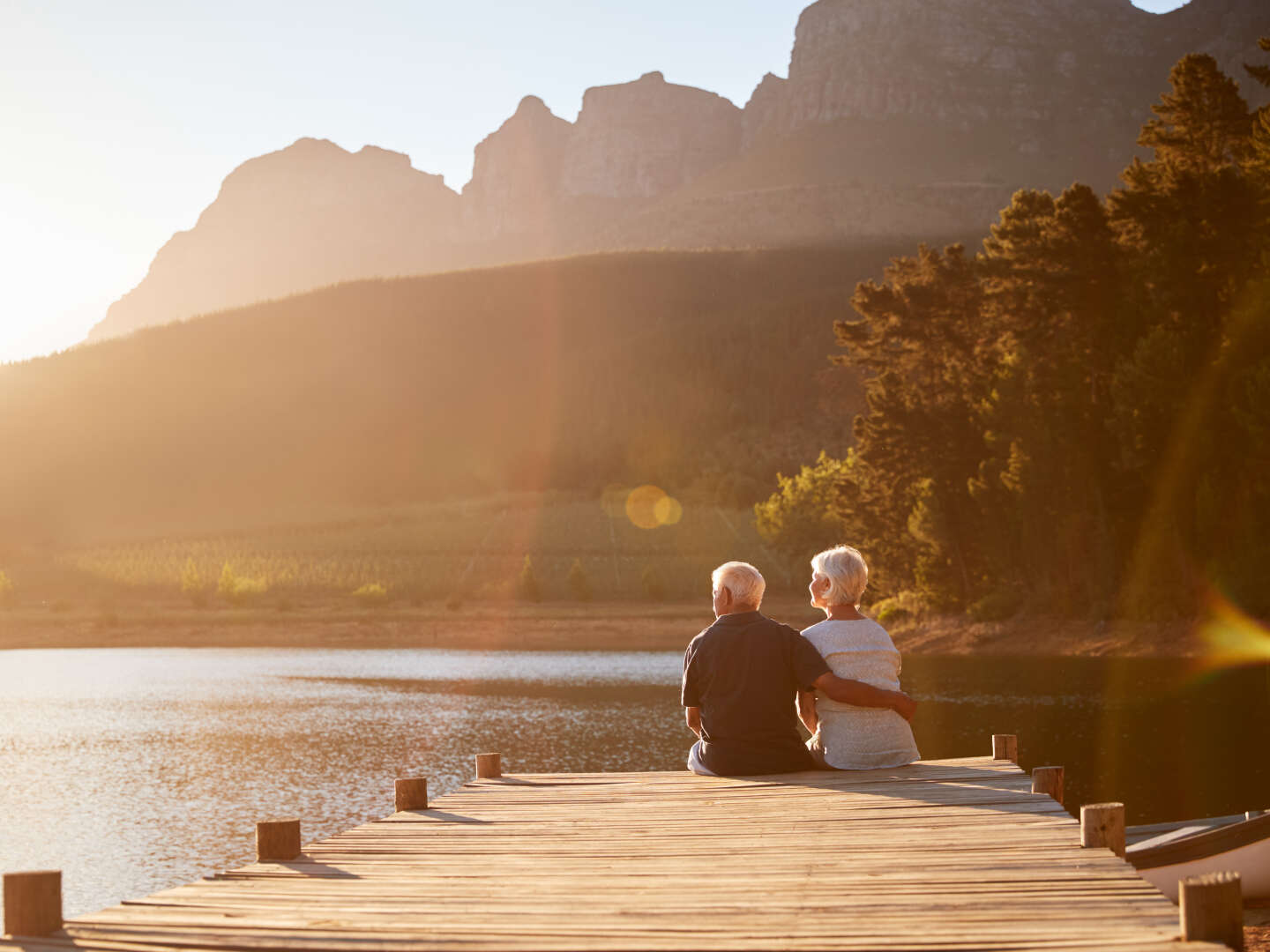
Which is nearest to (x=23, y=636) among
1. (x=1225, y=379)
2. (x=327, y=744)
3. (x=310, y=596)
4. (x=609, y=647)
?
(x=310, y=596)

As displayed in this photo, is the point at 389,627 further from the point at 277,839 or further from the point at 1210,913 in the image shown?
the point at 1210,913

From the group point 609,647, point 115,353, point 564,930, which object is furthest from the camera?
point 115,353

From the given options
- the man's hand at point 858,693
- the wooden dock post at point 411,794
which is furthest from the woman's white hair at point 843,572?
the wooden dock post at point 411,794

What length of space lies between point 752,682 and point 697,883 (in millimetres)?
2587

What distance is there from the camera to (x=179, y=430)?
418 ft

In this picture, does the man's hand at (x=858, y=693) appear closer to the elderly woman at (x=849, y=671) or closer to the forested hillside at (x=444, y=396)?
the elderly woman at (x=849, y=671)

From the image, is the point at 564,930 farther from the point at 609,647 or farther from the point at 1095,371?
the point at 609,647

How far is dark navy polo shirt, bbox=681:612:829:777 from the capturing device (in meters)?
8.02

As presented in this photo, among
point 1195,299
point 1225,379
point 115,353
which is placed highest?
point 115,353

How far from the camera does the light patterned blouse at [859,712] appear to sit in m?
7.95

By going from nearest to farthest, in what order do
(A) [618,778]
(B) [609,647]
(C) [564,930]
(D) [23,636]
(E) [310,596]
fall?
1. (C) [564,930]
2. (A) [618,778]
3. (B) [609,647]
4. (D) [23,636]
5. (E) [310,596]

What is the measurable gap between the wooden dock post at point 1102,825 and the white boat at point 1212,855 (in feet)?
12.4

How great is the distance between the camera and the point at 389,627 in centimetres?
6406

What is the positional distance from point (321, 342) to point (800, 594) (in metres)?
87.3
